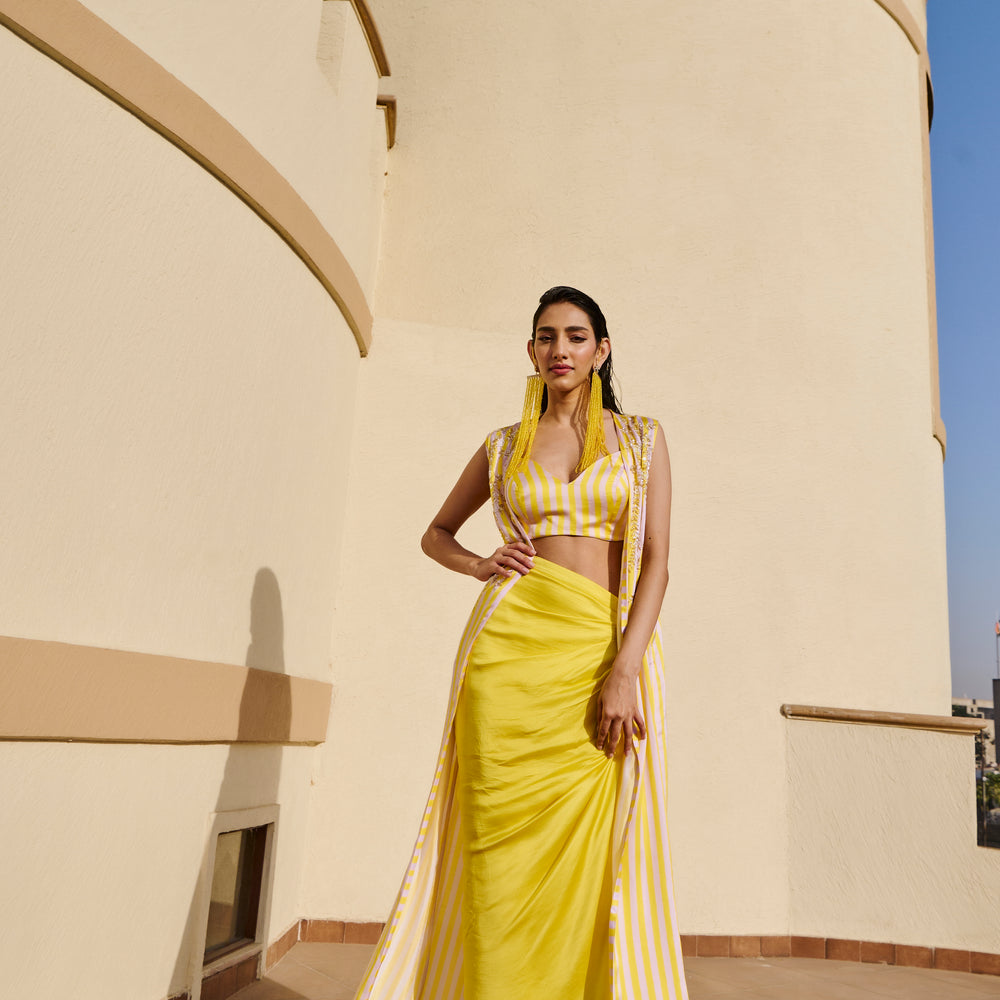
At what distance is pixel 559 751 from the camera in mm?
2297

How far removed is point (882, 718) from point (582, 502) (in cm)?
292

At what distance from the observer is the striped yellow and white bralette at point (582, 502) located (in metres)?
2.50

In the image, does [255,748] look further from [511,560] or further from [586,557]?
[586,557]

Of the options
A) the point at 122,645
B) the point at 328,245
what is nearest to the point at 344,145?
the point at 328,245

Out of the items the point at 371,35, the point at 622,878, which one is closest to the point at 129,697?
the point at 622,878

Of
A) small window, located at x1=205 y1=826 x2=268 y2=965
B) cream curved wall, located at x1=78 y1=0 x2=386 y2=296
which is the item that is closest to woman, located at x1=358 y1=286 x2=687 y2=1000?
small window, located at x1=205 y1=826 x2=268 y2=965

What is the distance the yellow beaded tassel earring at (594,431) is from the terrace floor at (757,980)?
2208 millimetres

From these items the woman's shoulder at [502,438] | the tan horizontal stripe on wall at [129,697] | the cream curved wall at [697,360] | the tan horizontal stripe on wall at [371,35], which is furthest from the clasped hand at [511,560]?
the tan horizontal stripe on wall at [371,35]

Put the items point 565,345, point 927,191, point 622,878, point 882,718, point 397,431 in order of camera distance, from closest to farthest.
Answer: point 622,878 → point 565,345 → point 882,718 → point 397,431 → point 927,191

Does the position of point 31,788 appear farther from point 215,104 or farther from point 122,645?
point 215,104

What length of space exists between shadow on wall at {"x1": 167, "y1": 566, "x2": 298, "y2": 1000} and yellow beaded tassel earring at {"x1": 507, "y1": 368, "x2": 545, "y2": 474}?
4.40 feet

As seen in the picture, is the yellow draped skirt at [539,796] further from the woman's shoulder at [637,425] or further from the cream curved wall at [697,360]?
the cream curved wall at [697,360]

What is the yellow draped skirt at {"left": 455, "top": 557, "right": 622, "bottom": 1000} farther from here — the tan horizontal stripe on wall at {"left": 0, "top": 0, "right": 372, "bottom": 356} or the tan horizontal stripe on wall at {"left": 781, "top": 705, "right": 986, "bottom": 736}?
the tan horizontal stripe on wall at {"left": 781, "top": 705, "right": 986, "bottom": 736}

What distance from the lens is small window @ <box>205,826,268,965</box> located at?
11.2ft
